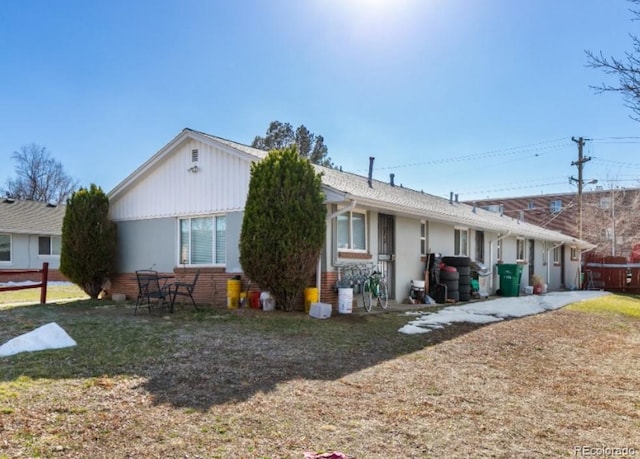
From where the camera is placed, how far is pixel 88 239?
1301 centimetres

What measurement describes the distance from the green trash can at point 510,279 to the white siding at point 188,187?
34.1 ft

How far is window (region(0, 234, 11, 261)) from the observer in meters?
23.3

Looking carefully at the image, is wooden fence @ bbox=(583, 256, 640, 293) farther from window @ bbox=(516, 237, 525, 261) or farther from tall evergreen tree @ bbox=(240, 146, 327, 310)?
tall evergreen tree @ bbox=(240, 146, 327, 310)

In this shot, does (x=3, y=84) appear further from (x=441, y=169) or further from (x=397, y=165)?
(x=441, y=169)

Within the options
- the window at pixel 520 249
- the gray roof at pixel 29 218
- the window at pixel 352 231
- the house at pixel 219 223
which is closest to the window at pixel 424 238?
the house at pixel 219 223

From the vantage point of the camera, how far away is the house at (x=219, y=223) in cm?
1098

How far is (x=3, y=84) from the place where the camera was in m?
15.5

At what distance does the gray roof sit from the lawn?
17772 millimetres

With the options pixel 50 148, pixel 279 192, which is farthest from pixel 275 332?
pixel 50 148

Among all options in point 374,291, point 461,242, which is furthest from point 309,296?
point 461,242

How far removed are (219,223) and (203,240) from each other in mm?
725

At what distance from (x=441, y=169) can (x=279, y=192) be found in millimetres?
25811

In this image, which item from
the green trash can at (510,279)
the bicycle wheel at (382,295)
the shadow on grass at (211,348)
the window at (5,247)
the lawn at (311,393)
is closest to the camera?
the lawn at (311,393)

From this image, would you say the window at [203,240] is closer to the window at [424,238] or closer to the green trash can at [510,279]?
the window at [424,238]
